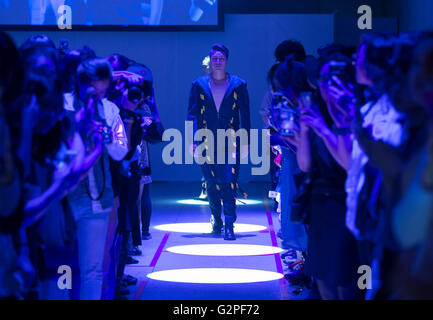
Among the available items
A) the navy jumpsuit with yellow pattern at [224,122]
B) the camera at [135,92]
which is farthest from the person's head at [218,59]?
the camera at [135,92]

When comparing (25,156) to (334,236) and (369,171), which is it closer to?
(369,171)

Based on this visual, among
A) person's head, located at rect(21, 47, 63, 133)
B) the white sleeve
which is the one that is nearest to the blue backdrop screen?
the white sleeve

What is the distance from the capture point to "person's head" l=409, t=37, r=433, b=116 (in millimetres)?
2104

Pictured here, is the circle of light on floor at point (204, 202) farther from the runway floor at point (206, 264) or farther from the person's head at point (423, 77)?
the person's head at point (423, 77)

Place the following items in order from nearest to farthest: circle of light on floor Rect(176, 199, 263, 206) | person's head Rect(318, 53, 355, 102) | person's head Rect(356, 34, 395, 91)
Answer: person's head Rect(356, 34, 395, 91), person's head Rect(318, 53, 355, 102), circle of light on floor Rect(176, 199, 263, 206)

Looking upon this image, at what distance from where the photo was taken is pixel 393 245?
2439 millimetres

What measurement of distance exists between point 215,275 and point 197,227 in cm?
224

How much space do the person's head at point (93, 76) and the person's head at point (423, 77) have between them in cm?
205

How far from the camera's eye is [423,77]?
2123 millimetres

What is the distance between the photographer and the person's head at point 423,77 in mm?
2104

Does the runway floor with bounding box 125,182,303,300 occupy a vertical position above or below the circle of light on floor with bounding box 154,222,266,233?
above

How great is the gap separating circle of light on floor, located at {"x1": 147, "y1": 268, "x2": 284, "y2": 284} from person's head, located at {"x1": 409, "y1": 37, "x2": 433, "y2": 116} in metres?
3.59

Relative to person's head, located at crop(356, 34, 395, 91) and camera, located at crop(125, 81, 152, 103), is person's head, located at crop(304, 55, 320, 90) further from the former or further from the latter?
camera, located at crop(125, 81, 152, 103)

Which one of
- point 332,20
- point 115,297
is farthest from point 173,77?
point 115,297
